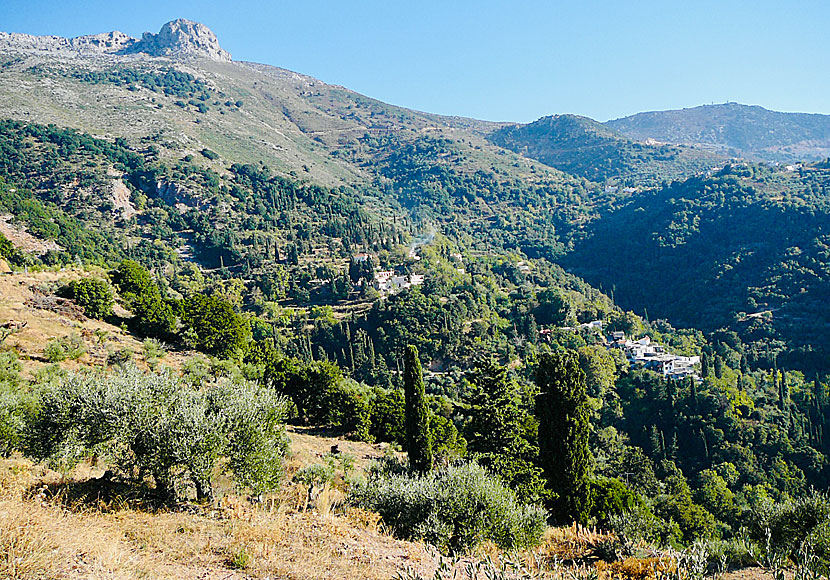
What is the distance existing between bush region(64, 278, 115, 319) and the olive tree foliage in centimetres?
2548

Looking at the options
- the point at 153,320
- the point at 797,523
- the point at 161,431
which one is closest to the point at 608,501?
the point at 797,523

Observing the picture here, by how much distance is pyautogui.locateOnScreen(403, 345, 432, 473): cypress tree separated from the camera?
2388cm

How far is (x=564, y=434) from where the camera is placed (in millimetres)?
21812

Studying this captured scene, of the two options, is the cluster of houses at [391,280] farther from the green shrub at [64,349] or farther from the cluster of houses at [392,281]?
the green shrub at [64,349]

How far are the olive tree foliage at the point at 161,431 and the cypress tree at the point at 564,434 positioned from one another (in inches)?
548

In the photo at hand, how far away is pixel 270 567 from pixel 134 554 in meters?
2.20

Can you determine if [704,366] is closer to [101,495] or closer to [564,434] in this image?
[564,434]

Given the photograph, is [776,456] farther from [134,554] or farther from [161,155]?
[161,155]

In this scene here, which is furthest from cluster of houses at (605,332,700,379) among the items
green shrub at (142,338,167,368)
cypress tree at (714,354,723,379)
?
green shrub at (142,338,167,368)

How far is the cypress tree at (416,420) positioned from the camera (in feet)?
78.3

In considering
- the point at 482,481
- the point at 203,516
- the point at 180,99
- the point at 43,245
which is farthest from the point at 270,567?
the point at 180,99

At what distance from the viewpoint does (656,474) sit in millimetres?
43750

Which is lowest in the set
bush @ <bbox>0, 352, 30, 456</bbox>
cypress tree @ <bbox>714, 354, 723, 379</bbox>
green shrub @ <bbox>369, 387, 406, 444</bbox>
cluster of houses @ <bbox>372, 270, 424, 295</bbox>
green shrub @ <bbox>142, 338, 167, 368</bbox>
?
cypress tree @ <bbox>714, 354, 723, 379</bbox>

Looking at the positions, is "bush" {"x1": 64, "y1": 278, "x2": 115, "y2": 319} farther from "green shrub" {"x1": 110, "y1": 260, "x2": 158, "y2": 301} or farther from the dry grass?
"green shrub" {"x1": 110, "y1": 260, "x2": 158, "y2": 301}
